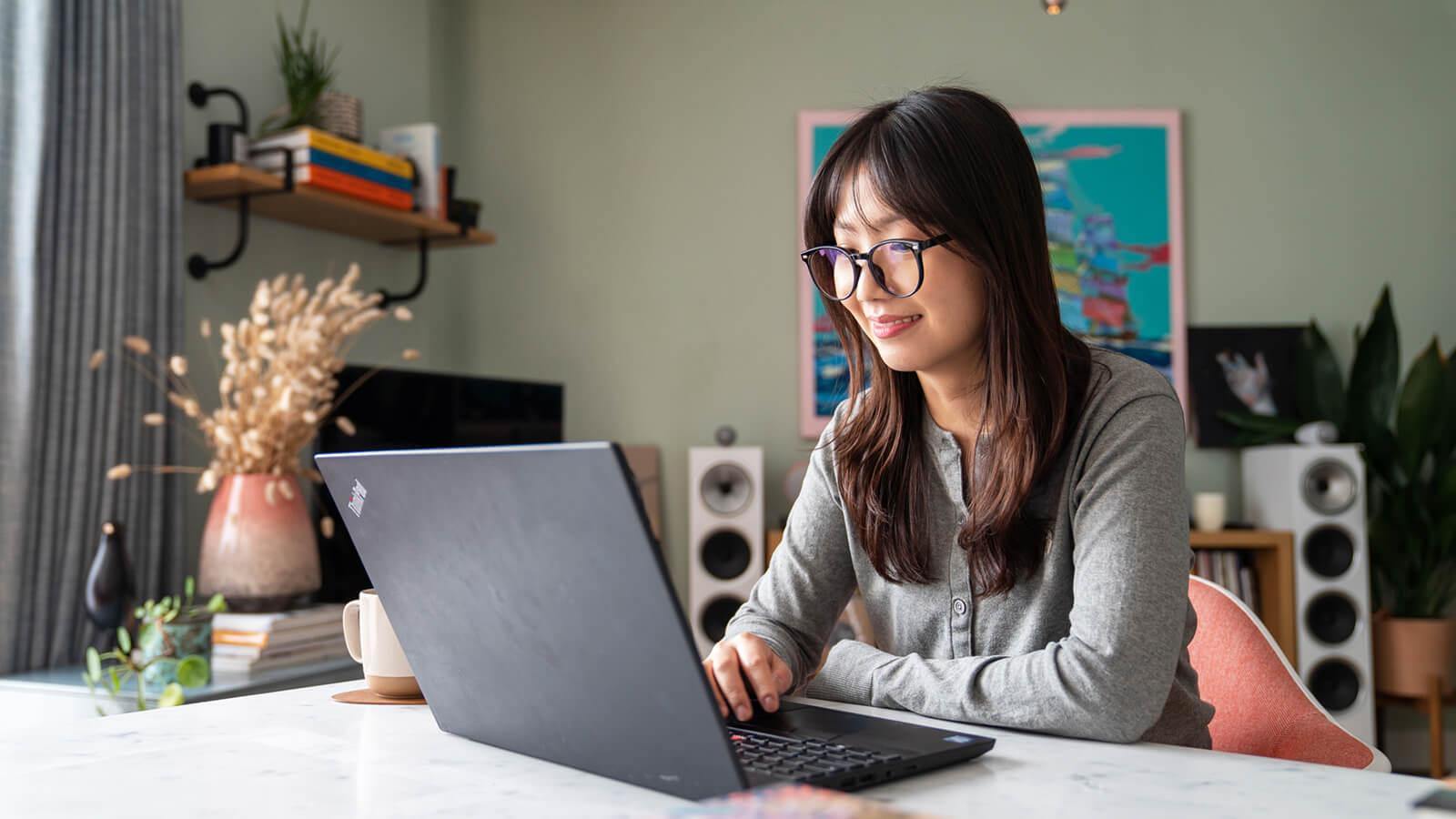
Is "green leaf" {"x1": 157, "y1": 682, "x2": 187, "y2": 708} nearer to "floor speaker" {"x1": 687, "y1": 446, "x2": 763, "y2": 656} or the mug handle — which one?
the mug handle

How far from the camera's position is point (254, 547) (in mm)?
2201

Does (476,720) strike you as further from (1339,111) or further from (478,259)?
(1339,111)

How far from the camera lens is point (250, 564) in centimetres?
220

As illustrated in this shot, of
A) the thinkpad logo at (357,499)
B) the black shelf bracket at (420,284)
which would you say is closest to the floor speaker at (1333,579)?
the black shelf bracket at (420,284)

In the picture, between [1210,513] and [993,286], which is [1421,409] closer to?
[1210,513]

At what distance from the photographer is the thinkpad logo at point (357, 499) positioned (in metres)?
0.76

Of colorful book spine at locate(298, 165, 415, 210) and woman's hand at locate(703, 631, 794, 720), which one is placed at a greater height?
colorful book spine at locate(298, 165, 415, 210)

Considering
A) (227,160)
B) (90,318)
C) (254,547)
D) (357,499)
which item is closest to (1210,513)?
(254,547)

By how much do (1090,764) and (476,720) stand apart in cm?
40

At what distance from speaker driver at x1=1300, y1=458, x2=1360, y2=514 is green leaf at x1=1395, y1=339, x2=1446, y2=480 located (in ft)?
0.72

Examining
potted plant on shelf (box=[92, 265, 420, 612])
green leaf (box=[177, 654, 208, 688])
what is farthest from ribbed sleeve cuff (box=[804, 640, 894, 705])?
potted plant on shelf (box=[92, 265, 420, 612])

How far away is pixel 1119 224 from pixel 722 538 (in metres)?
1.58

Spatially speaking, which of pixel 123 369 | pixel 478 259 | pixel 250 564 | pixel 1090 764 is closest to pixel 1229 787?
pixel 1090 764

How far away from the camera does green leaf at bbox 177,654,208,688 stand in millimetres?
1919
